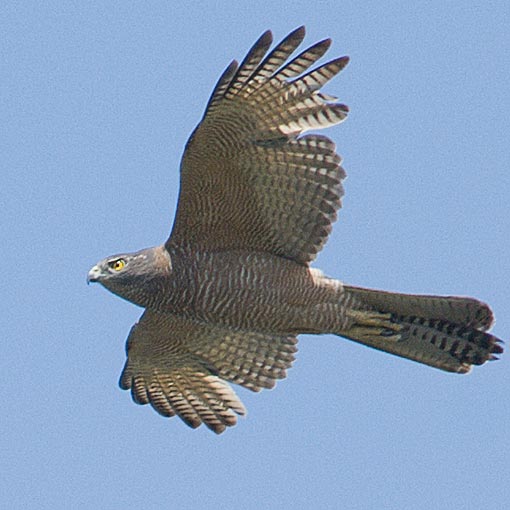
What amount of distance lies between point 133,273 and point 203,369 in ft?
7.07

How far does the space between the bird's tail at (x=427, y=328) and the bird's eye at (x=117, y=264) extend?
6.99 feet

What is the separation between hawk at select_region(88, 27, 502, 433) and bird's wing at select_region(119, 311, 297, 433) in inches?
34.6

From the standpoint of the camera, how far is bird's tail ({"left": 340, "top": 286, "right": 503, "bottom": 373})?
1354cm

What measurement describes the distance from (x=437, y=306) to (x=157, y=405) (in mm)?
3356

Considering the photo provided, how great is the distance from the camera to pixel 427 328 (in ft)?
45.0

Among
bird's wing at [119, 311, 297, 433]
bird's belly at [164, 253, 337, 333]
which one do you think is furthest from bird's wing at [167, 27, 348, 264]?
bird's wing at [119, 311, 297, 433]

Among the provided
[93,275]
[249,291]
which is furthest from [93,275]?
[249,291]

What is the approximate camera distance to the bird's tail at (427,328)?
13539mm

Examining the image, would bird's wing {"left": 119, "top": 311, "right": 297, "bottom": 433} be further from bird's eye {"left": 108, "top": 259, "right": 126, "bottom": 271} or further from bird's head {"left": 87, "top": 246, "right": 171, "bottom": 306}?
bird's eye {"left": 108, "top": 259, "right": 126, "bottom": 271}

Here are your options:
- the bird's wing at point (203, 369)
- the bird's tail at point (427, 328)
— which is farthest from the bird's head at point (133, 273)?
the bird's tail at point (427, 328)

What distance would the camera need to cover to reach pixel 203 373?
15.1 meters

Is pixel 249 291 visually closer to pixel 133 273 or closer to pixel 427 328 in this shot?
pixel 133 273

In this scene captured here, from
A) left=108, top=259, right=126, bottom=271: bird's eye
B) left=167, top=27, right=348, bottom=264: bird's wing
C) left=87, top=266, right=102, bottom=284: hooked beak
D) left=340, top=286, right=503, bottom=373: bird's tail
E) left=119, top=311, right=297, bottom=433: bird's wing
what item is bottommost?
left=119, top=311, right=297, bottom=433: bird's wing

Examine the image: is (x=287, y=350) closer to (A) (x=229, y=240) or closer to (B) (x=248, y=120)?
Result: (A) (x=229, y=240)
